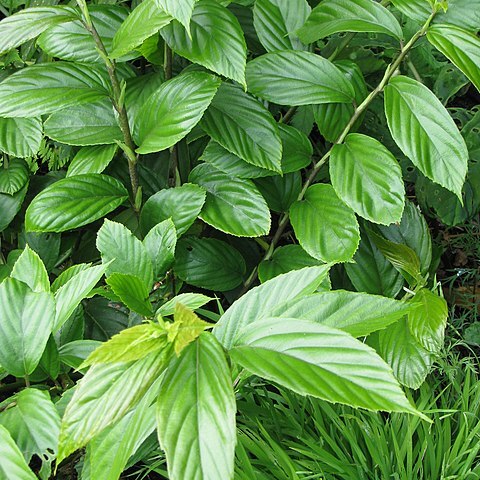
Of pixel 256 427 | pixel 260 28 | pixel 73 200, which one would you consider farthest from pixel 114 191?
pixel 256 427

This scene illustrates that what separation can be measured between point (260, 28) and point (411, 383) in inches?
34.4

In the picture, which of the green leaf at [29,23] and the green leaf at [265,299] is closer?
the green leaf at [265,299]

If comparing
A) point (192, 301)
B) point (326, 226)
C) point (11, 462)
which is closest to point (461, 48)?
point (326, 226)

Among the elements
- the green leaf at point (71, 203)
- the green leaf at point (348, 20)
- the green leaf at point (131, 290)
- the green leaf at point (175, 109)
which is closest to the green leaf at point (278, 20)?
the green leaf at point (348, 20)

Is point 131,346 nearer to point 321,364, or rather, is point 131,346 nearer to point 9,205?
point 321,364

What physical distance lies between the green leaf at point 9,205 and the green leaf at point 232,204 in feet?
1.53

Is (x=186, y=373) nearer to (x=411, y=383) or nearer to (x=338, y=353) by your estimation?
(x=338, y=353)

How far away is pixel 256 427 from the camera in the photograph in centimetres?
147

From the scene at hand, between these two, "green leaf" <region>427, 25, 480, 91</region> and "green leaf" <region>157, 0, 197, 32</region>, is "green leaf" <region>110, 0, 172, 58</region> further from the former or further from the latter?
"green leaf" <region>427, 25, 480, 91</region>

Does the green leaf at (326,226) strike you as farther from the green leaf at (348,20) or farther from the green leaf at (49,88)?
the green leaf at (49,88)

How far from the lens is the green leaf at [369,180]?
1.33m

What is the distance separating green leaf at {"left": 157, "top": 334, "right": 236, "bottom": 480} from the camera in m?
0.73

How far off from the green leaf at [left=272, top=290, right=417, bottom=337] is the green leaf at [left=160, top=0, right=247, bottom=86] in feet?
1.65

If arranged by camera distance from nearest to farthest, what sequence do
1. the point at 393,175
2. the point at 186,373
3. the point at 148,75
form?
1. the point at 186,373
2. the point at 393,175
3. the point at 148,75
